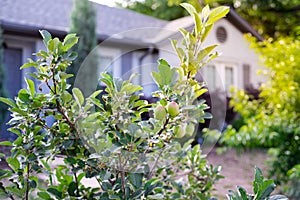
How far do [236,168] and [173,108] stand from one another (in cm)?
452

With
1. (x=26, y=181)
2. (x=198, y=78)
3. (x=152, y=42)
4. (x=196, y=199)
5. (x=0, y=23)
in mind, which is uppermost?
(x=0, y=23)

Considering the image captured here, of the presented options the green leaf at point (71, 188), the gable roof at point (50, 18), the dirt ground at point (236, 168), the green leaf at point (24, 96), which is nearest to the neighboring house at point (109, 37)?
the gable roof at point (50, 18)

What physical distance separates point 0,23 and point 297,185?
4704mm

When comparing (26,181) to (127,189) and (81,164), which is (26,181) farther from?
(127,189)

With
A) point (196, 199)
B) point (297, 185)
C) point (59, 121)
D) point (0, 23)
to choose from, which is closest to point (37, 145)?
point (59, 121)

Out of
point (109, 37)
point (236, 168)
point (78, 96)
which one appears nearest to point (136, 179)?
point (78, 96)

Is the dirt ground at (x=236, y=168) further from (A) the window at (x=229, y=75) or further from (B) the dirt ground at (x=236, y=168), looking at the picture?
(A) the window at (x=229, y=75)

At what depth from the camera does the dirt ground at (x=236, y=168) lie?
4.02 m

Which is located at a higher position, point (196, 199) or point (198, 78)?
point (198, 78)

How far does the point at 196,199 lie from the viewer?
1.54 m

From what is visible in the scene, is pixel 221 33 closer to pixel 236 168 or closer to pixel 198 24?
pixel 236 168

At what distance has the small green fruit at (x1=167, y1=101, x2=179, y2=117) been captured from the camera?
0.99 m

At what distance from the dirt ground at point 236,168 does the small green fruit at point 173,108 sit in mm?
2568

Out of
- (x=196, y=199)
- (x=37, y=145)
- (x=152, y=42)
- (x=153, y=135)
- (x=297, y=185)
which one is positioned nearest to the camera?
(x=153, y=135)
